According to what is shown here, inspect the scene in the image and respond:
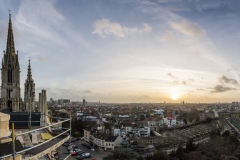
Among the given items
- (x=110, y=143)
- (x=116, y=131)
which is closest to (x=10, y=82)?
(x=110, y=143)

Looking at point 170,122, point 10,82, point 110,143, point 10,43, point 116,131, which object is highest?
point 10,43

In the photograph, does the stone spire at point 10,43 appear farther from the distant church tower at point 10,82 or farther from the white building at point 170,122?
the white building at point 170,122

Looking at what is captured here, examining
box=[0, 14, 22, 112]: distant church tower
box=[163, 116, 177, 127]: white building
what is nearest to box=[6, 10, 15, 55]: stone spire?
box=[0, 14, 22, 112]: distant church tower

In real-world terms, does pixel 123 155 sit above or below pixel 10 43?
below

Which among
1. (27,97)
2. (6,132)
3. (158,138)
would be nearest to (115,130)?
(158,138)

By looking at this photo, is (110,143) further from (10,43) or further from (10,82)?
(10,43)

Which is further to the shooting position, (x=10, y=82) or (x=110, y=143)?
(x=110, y=143)

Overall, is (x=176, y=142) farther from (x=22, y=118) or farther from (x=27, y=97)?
→ (x=22, y=118)

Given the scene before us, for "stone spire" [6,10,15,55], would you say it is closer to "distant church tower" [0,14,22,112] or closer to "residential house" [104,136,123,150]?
"distant church tower" [0,14,22,112]
